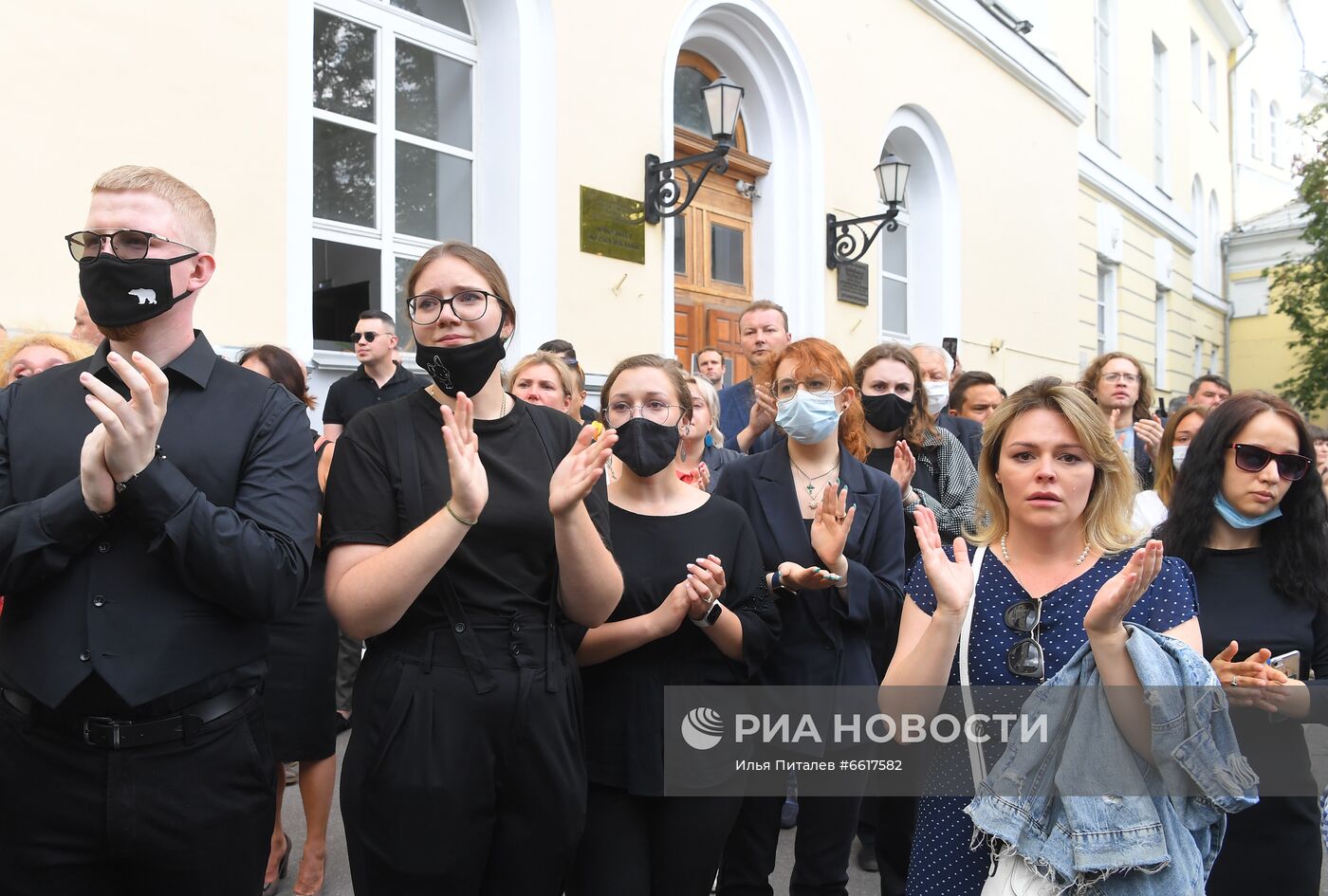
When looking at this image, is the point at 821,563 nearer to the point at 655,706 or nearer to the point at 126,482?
the point at 655,706

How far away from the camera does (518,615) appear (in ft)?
7.41

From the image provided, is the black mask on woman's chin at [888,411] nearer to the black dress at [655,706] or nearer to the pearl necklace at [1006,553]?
the black dress at [655,706]

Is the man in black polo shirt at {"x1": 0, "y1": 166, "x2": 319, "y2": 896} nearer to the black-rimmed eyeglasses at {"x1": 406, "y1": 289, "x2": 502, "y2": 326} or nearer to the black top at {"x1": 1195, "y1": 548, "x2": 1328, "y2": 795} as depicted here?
the black-rimmed eyeglasses at {"x1": 406, "y1": 289, "x2": 502, "y2": 326}

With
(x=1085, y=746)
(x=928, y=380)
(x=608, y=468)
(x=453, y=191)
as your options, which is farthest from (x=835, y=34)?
(x=1085, y=746)

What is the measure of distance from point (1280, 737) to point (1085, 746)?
45.2 inches

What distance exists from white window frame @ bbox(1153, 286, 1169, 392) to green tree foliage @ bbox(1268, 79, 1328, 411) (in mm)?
2006

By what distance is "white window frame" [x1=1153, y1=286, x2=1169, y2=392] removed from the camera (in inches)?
755

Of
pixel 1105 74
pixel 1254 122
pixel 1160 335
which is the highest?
pixel 1254 122

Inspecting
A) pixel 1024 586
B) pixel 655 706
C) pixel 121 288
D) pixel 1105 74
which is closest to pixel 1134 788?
pixel 1024 586

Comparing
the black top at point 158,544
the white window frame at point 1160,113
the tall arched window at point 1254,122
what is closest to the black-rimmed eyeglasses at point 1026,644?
the black top at point 158,544

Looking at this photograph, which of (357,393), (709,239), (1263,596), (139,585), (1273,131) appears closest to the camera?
(139,585)

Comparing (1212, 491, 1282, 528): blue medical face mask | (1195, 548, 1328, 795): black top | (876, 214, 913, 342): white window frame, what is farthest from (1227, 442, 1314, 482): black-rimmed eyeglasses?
(876, 214, 913, 342): white window frame

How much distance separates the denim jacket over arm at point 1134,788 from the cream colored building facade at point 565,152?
4.50 m

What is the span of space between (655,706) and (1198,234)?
77.0 feet
